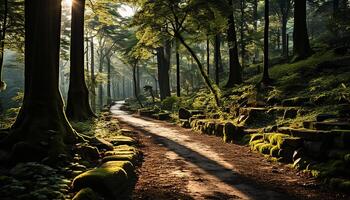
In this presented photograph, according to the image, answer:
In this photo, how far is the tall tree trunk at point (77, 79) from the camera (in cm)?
1589

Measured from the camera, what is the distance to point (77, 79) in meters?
16.6

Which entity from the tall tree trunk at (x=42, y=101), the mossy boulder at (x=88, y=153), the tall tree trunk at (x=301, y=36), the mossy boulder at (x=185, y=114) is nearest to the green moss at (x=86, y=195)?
the tall tree trunk at (x=42, y=101)

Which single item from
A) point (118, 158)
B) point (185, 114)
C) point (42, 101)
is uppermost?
point (42, 101)

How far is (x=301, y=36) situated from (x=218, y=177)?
560 inches

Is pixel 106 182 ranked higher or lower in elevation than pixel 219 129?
lower

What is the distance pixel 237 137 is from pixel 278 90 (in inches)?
150

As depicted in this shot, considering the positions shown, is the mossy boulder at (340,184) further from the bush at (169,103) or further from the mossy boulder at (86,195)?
the bush at (169,103)

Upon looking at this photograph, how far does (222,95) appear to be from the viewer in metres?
21.3

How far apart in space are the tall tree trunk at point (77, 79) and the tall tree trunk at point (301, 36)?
11.6m

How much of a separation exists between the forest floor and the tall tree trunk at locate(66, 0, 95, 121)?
18.1 ft

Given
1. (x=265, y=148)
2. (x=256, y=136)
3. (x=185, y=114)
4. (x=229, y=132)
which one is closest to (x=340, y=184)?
(x=265, y=148)

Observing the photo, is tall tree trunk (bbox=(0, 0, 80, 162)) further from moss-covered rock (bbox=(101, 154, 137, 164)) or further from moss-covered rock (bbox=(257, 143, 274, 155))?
moss-covered rock (bbox=(257, 143, 274, 155))

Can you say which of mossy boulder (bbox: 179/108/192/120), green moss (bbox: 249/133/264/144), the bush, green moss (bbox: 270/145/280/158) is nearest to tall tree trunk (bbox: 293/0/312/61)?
mossy boulder (bbox: 179/108/192/120)

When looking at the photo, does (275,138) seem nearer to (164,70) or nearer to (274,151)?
(274,151)
